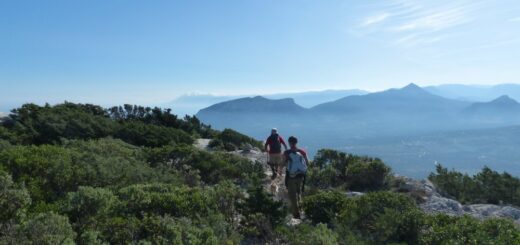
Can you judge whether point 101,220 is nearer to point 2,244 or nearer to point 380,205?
point 2,244

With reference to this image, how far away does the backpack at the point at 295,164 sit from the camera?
973 cm

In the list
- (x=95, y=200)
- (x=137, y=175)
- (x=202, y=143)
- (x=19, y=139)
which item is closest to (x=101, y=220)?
(x=95, y=200)

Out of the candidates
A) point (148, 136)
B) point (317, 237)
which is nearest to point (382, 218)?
point (317, 237)

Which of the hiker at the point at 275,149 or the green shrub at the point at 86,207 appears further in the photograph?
the hiker at the point at 275,149

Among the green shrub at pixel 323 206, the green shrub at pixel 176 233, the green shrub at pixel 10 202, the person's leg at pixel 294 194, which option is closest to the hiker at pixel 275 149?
the person's leg at pixel 294 194

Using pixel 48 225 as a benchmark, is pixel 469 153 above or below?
below

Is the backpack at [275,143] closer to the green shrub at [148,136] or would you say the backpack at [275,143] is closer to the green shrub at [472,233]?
the green shrub at [472,233]

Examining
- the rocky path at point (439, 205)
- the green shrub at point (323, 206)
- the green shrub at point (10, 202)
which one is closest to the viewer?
the green shrub at point (10, 202)

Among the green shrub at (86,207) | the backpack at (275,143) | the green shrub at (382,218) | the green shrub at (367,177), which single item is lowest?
the green shrub at (367,177)

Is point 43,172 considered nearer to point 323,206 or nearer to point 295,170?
point 295,170

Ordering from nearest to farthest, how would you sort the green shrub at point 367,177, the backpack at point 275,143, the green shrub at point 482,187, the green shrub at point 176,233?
1. the green shrub at point 176,233
2. the backpack at point 275,143
3. the green shrub at point 482,187
4. the green shrub at point 367,177

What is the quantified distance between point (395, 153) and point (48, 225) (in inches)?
5970

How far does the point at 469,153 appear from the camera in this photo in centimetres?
14638

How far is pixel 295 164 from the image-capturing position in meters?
9.80
